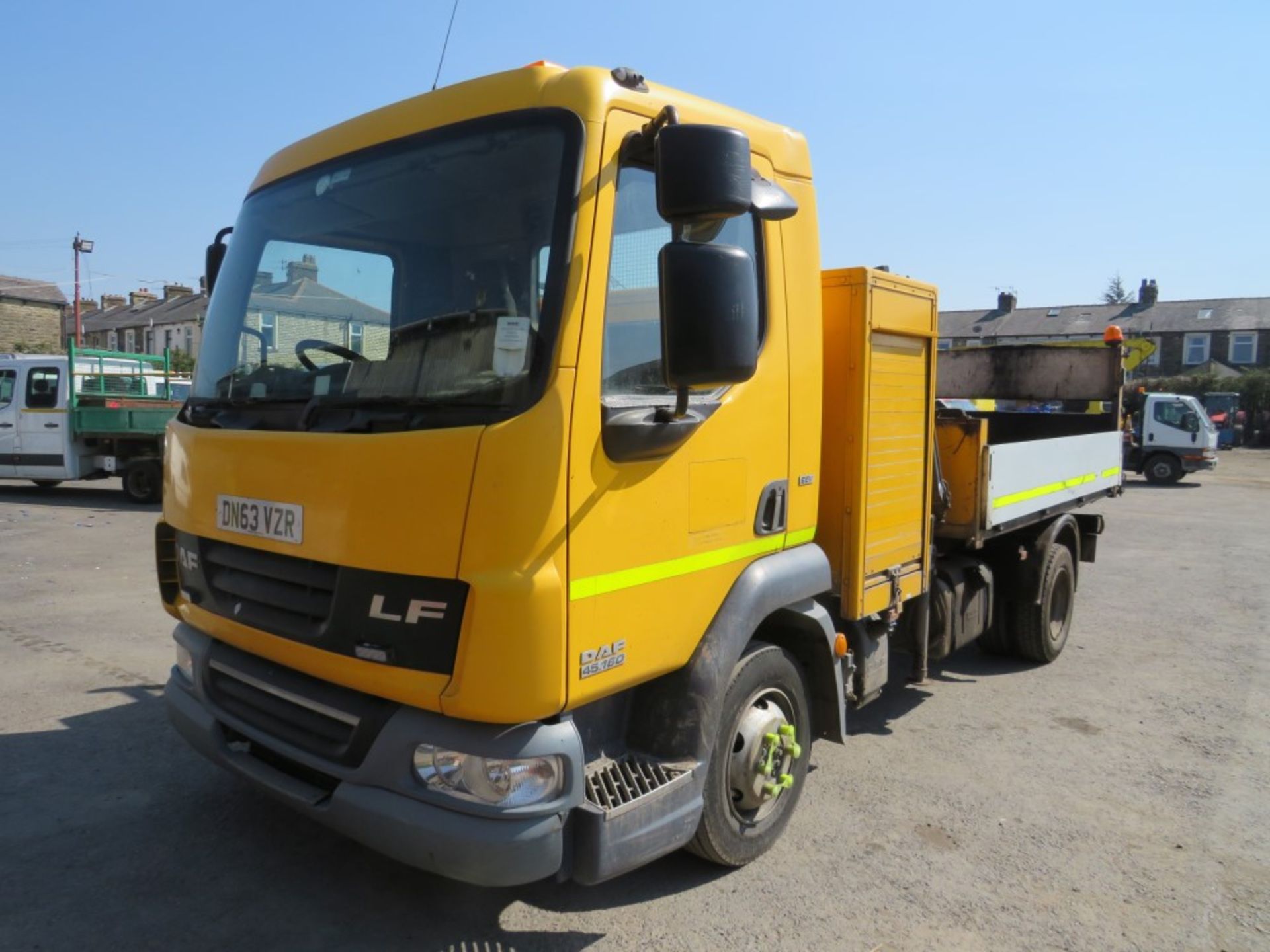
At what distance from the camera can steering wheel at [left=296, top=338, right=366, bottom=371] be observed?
287 centimetres

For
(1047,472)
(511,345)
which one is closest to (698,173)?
→ (511,345)

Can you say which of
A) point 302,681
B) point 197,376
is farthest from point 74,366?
point 302,681

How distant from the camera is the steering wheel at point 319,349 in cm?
287

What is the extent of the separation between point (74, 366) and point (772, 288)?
576 inches

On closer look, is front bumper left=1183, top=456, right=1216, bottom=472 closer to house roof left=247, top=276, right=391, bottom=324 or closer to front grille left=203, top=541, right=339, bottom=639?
house roof left=247, top=276, right=391, bottom=324

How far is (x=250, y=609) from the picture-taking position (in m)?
2.94

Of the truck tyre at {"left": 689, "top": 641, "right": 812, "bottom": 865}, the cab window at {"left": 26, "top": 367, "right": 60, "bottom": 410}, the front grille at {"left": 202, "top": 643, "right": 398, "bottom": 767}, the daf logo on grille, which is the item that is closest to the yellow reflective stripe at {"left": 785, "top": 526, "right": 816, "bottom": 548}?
the truck tyre at {"left": 689, "top": 641, "right": 812, "bottom": 865}

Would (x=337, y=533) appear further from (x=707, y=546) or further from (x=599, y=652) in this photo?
(x=707, y=546)

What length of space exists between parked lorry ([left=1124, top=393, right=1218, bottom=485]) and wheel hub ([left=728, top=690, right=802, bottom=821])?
67.3ft

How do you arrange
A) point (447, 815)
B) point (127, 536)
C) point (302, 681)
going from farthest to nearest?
1. point (127, 536)
2. point (302, 681)
3. point (447, 815)

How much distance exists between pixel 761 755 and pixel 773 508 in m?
0.92

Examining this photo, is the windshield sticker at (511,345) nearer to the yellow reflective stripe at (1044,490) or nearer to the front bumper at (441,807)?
the front bumper at (441,807)

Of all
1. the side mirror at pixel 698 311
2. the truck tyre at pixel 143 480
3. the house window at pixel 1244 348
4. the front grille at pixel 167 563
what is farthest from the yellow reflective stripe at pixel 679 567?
the house window at pixel 1244 348

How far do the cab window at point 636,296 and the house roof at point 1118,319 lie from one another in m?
50.2
